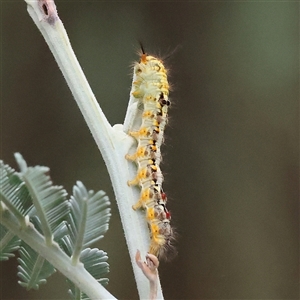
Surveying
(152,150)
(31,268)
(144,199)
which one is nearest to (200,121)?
(152,150)

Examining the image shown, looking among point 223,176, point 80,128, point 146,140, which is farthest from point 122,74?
point 146,140

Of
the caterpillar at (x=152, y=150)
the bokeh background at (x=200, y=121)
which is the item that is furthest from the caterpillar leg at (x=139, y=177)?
→ the bokeh background at (x=200, y=121)

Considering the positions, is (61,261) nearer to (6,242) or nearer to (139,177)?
(6,242)

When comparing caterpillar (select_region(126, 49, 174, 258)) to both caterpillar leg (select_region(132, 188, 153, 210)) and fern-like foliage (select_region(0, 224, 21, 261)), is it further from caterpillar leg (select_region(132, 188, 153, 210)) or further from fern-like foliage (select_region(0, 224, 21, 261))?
fern-like foliage (select_region(0, 224, 21, 261))

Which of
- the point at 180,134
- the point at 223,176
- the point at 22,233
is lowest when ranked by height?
the point at 22,233

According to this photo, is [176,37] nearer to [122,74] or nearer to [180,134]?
[122,74]

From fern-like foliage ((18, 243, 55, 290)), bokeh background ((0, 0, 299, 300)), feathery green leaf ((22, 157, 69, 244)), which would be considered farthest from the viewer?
bokeh background ((0, 0, 299, 300))

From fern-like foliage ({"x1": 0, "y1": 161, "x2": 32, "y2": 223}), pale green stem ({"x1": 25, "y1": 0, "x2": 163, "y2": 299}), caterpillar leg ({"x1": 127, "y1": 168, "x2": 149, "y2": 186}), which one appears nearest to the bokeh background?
caterpillar leg ({"x1": 127, "y1": 168, "x2": 149, "y2": 186})
